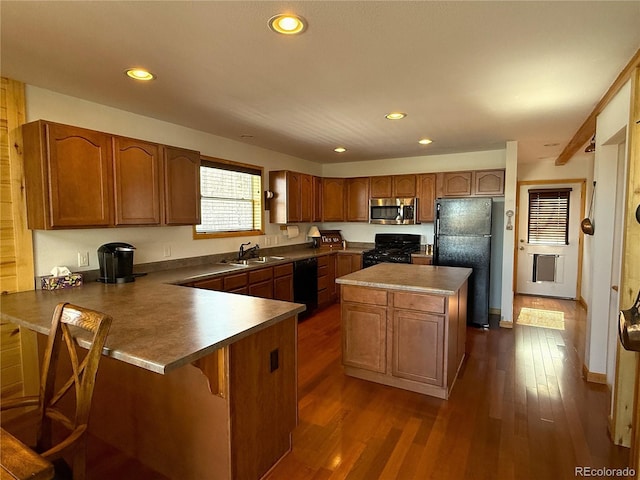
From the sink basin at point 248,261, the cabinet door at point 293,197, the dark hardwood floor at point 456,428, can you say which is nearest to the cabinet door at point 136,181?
the sink basin at point 248,261

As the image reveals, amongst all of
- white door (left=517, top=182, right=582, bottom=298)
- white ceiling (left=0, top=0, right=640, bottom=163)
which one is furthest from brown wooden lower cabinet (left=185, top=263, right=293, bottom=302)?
white door (left=517, top=182, right=582, bottom=298)

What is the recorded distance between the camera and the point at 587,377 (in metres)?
2.99

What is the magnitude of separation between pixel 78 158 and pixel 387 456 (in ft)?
9.58

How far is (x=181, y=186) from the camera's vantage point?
325 cm

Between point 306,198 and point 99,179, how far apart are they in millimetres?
3100

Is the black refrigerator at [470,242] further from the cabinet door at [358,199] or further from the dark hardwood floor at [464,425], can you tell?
the cabinet door at [358,199]

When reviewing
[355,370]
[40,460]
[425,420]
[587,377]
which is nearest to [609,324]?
[587,377]

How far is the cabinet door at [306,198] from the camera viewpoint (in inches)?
205

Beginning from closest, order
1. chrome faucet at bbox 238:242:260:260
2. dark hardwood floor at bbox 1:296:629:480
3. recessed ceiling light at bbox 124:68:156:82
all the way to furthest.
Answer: dark hardwood floor at bbox 1:296:629:480 → recessed ceiling light at bbox 124:68:156:82 → chrome faucet at bbox 238:242:260:260

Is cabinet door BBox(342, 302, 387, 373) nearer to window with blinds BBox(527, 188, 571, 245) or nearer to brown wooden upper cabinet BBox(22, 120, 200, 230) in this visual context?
brown wooden upper cabinet BBox(22, 120, 200, 230)

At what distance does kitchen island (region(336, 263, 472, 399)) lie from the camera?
2.65 m

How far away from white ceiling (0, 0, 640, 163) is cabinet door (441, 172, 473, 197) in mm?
1420

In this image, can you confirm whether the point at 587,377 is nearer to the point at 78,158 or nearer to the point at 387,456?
the point at 387,456

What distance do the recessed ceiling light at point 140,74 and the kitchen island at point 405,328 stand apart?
6.86 ft
